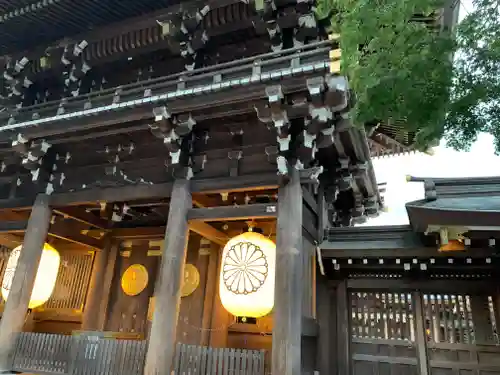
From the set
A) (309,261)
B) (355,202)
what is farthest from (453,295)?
(355,202)

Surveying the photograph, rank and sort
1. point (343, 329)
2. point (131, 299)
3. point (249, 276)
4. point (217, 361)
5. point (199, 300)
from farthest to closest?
point (131, 299) → point (199, 300) → point (343, 329) → point (249, 276) → point (217, 361)

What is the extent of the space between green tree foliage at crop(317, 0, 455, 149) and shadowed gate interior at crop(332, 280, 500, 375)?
166 inches

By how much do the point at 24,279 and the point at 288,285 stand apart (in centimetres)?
528

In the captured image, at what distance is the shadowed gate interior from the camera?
602 centimetres

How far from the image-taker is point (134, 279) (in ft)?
30.1

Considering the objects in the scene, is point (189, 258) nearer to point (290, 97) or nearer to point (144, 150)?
point (144, 150)

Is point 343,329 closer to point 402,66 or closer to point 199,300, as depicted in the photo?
point 199,300

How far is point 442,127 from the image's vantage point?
3.19 meters

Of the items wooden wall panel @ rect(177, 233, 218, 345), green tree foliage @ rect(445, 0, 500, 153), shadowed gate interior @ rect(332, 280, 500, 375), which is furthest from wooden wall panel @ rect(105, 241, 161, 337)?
green tree foliage @ rect(445, 0, 500, 153)

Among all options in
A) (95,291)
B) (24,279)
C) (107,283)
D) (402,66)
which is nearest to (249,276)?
(402,66)

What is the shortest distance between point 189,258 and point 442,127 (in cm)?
660

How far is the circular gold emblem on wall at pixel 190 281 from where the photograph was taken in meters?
8.26

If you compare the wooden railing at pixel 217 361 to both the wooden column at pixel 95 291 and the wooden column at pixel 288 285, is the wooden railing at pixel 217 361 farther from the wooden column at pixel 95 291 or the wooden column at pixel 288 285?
the wooden column at pixel 95 291

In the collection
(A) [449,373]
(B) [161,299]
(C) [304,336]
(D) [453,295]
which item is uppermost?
(D) [453,295]
